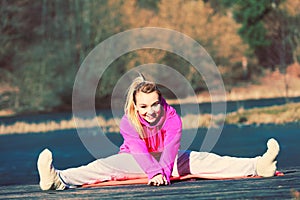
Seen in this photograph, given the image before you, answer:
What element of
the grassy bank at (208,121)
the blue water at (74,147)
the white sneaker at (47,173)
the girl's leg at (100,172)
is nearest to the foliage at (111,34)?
the grassy bank at (208,121)

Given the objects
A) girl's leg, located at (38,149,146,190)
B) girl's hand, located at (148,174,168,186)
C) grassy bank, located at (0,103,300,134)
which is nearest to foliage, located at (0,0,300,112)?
grassy bank, located at (0,103,300,134)

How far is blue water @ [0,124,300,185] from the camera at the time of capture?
12.0 metres

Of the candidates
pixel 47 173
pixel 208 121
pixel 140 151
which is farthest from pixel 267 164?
pixel 208 121

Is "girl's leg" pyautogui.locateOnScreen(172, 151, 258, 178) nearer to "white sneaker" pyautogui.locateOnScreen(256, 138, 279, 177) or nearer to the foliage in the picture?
"white sneaker" pyautogui.locateOnScreen(256, 138, 279, 177)

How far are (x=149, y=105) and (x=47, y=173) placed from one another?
2.72 ft

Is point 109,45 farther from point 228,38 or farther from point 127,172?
point 127,172

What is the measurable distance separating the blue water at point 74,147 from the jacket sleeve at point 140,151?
4.37 meters

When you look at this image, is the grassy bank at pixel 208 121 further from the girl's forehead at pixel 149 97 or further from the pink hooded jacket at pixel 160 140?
the girl's forehead at pixel 149 97

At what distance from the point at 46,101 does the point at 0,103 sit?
244 cm

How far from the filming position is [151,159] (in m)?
5.68

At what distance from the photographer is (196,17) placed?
43188 mm

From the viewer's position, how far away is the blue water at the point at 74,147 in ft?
39.4

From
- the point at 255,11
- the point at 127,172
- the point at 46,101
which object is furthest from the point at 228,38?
the point at 127,172

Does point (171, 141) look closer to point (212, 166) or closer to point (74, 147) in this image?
point (212, 166)
